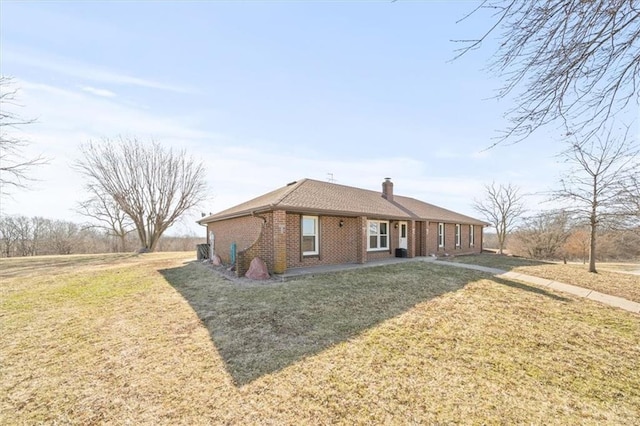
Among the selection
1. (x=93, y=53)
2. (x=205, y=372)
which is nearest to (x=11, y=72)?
(x=93, y=53)

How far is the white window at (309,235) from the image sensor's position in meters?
10.9

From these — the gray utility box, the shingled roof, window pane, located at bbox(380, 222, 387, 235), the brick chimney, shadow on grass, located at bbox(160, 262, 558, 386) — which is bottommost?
shadow on grass, located at bbox(160, 262, 558, 386)

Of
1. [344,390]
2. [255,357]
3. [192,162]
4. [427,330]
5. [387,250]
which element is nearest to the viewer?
[344,390]

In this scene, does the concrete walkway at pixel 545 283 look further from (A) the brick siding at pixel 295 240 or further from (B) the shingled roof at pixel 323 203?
(B) the shingled roof at pixel 323 203

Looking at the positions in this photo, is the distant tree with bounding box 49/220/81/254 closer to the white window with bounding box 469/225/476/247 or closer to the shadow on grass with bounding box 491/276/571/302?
the shadow on grass with bounding box 491/276/571/302

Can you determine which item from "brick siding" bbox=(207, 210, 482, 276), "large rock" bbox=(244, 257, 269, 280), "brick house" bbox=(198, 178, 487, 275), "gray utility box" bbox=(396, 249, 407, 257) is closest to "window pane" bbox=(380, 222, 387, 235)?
"brick house" bbox=(198, 178, 487, 275)

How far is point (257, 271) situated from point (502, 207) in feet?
97.7

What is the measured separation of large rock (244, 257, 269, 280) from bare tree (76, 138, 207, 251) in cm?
2186

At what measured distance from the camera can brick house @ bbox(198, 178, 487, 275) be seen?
32.5ft

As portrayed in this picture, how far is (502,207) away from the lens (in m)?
28.8

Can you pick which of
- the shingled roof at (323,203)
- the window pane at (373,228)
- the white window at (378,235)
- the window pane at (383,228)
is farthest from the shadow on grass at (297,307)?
the window pane at (383,228)

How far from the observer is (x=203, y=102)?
11.4 meters

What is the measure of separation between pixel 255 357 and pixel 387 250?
1166cm

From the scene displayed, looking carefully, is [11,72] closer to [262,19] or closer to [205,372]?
[262,19]
